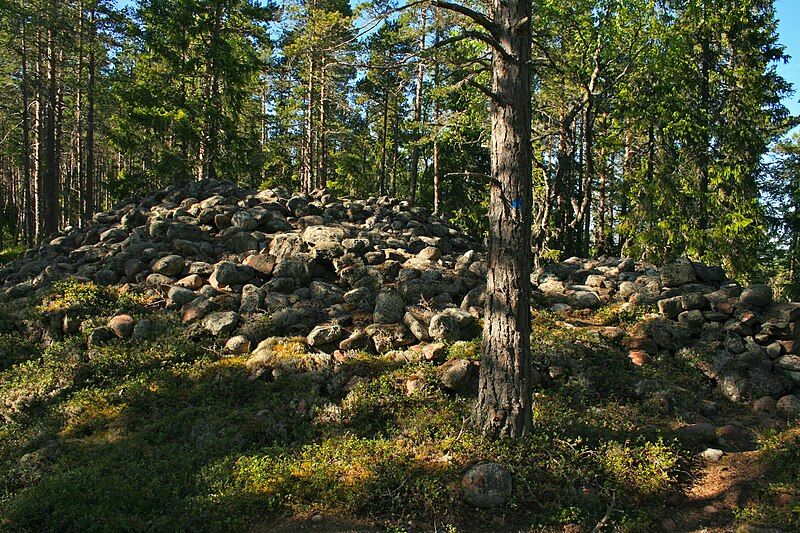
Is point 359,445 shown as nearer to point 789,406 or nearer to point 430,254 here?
point 789,406

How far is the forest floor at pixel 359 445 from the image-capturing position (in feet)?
17.8

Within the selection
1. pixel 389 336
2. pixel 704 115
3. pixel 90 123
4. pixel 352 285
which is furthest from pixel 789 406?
pixel 90 123

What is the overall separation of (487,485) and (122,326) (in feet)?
24.5

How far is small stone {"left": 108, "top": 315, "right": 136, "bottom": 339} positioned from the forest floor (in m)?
0.35

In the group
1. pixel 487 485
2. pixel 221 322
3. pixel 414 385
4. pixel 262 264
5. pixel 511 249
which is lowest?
pixel 487 485

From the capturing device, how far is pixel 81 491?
18.6 feet

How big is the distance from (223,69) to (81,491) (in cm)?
1761

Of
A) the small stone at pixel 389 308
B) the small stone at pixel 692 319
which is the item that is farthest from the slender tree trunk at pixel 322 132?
the small stone at pixel 692 319

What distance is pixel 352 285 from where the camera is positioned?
36.1 feet

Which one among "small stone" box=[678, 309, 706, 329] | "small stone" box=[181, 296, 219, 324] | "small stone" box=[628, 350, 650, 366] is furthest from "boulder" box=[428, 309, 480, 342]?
"small stone" box=[181, 296, 219, 324]

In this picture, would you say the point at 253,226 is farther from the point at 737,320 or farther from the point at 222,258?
the point at 737,320

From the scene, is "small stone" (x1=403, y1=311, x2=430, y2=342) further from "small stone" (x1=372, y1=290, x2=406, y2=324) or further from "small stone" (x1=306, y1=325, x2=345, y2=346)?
"small stone" (x1=306, y1=325, x2=345, y2=346)

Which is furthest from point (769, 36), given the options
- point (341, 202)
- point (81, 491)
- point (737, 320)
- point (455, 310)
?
point (81, 491)

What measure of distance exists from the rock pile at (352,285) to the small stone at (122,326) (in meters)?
0.02
